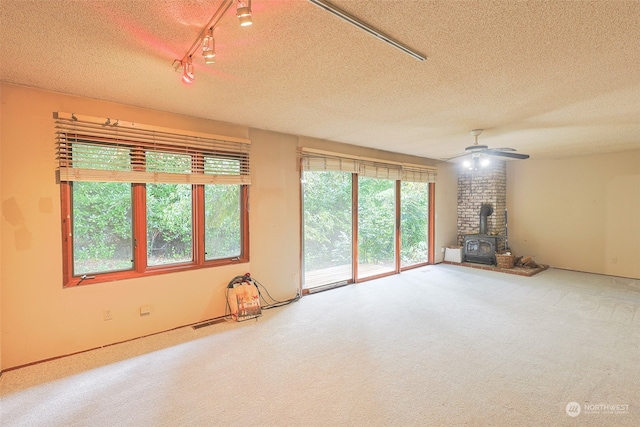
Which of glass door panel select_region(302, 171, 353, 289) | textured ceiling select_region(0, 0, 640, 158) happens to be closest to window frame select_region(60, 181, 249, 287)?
textured ceiling select_region(0, 0, 640, 158)

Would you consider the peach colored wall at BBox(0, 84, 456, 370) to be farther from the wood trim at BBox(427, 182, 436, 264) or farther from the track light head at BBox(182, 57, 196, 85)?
the wood trim at BBox(427, 182, 436, 264)

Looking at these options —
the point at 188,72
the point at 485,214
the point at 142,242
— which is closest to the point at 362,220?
the point at 485,214

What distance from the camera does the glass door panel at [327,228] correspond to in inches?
179

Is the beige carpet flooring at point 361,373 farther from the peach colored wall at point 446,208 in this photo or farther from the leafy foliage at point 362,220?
the peach colored wall at point 446,208

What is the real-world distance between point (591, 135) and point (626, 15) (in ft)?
11.0

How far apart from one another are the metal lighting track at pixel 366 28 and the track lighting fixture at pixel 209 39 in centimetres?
34

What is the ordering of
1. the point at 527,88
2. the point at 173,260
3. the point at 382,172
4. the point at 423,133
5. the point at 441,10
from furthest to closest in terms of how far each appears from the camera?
the point at 382,172 → the point at 423,133 → the point at 173,260 → the point at 527,88 → the point at 441,10

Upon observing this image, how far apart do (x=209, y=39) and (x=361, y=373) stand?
248cm

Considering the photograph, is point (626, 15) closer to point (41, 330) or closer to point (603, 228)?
point (41, 330)

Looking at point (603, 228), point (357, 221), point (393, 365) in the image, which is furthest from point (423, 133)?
point (603, 228)

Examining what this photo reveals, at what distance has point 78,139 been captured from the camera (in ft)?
8.96

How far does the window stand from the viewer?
276 centimetres

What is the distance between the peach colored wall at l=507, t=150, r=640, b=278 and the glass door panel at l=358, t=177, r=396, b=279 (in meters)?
3.10

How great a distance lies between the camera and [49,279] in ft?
8.60
